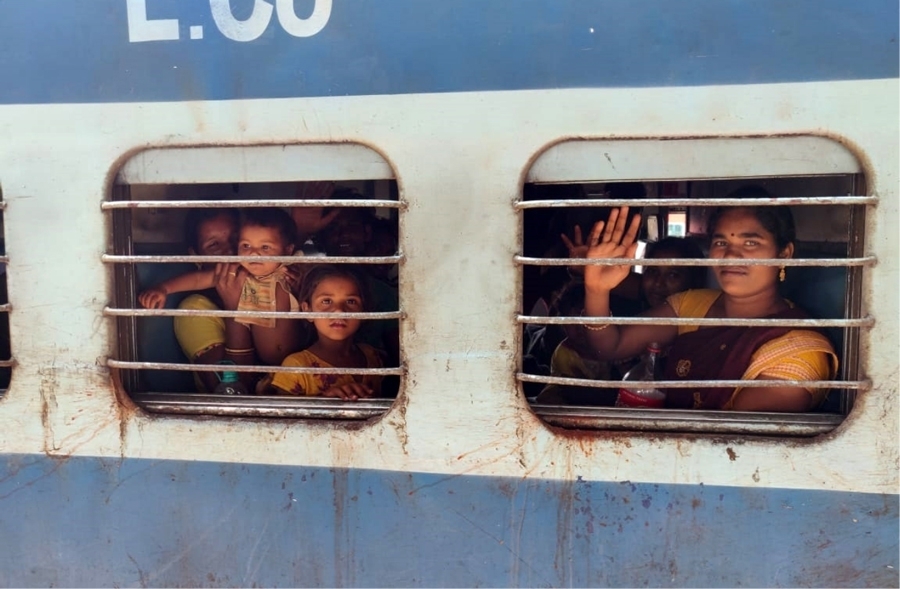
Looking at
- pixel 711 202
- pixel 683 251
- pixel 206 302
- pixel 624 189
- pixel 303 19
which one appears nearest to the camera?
pixel 711 202

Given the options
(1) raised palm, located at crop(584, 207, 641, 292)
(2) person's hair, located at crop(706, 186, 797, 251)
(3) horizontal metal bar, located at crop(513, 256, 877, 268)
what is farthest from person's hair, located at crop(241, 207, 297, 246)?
(2) person's hair, located at crop(706, 186, 797, 251)

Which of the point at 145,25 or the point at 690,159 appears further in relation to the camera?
the point at 145,25

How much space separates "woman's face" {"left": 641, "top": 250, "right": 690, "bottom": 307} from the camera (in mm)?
2045

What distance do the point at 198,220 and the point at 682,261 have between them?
128 cm

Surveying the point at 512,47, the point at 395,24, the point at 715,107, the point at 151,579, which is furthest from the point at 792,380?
the point at 151,579

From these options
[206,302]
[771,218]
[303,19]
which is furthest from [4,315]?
[771,218]

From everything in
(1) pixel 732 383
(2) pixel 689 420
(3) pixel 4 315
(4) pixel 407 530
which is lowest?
(4) pixel 407 530

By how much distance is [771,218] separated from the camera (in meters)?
1.76

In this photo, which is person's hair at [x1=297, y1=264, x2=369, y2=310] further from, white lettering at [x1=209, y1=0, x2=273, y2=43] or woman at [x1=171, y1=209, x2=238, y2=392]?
white lettering at [x1=209, y1=0, x2=273, y2=43]

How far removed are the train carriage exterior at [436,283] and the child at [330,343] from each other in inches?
5.5

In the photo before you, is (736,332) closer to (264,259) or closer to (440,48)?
(440,48)

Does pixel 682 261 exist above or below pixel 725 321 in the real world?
above

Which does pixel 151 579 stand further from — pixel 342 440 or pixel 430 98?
pixel 430 98

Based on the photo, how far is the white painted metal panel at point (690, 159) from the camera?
5.15 feet
